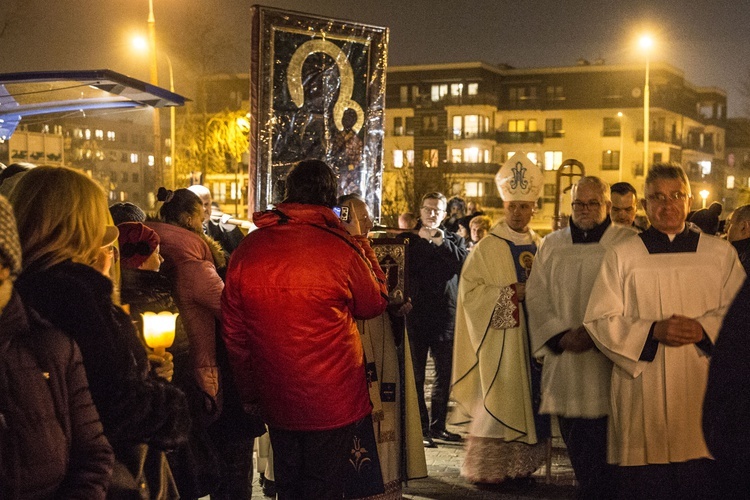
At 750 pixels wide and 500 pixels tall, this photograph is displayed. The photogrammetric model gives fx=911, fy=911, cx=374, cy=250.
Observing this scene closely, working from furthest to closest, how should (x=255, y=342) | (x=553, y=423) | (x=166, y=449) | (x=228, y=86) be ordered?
(x=228, y=86)
(x=553, y=423)
(x=255, y=342)
(x=166, y=449)

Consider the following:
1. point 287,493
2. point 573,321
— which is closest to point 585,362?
point 573,321

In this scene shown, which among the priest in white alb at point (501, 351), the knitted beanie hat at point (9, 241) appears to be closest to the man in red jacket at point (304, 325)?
the knitted beanie hat at point (9, 241)

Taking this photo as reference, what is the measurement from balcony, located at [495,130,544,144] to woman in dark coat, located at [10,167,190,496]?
7415cm

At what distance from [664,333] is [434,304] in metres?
4.11

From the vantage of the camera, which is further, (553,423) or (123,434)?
(553,423)

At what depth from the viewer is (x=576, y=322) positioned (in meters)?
6.34

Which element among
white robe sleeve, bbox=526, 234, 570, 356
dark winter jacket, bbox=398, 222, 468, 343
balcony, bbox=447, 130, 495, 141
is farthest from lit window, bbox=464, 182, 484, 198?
white robe sleeve, bbox=526, 234, 570, 356

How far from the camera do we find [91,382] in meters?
3.01

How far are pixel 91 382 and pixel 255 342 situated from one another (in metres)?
1.79

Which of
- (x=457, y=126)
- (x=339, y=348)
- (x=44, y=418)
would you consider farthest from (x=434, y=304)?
(x=457, y=126)

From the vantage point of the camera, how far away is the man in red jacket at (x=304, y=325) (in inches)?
183

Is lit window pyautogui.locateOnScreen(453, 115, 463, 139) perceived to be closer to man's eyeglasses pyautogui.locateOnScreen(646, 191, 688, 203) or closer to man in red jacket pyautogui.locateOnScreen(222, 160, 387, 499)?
man's eyeglasses pyautogui.locateOnScreen(646, 191, 688, 203)

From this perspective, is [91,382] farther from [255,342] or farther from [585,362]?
[585,362]

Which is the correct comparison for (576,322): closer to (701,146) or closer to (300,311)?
(300,311)
